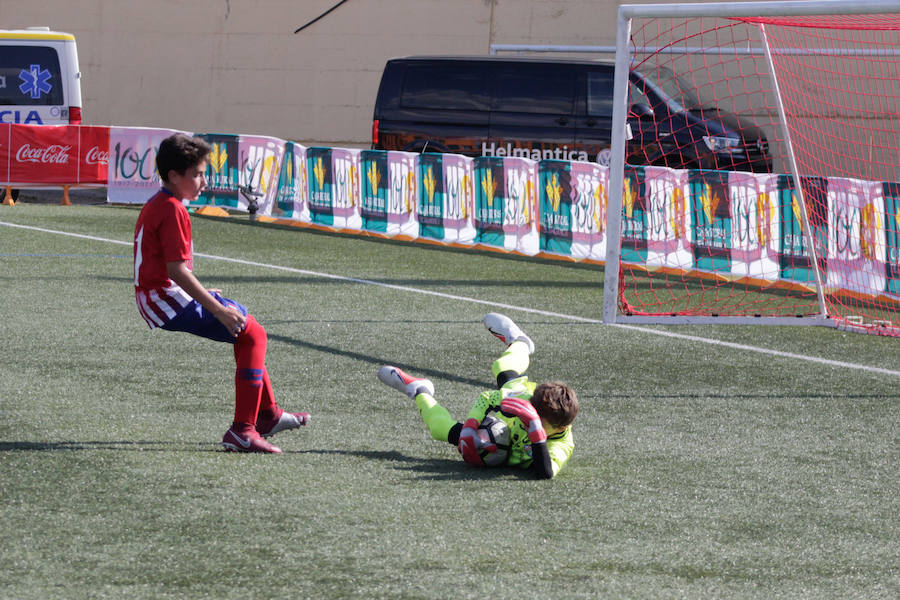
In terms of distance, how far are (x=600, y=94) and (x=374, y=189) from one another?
147 inches

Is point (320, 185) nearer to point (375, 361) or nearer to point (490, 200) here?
point (490, 200)

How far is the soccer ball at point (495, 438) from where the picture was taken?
17.6 feet

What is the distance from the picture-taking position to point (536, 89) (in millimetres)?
19047

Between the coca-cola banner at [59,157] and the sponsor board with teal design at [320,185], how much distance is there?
4060 mm

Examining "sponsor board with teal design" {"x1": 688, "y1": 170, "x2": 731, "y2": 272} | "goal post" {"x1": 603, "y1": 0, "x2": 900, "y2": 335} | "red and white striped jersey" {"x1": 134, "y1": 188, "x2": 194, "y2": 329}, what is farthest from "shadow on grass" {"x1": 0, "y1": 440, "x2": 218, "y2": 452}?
"sponsor board with teal design" {"x1": 688, "y1": 170, "x2": 731, "y2": 272}

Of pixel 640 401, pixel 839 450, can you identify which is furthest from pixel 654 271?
pixel 839 450

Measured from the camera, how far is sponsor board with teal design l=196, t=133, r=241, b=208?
19484 mm

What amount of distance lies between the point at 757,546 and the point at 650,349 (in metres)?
4.66

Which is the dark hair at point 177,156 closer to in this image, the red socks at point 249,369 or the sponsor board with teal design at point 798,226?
the red socks at point 249,369

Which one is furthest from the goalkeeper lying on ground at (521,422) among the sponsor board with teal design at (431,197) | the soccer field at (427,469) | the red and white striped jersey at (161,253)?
the sponsor board with teal design at (431,197)

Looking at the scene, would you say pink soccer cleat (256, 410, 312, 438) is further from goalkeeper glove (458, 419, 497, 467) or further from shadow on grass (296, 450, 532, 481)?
goalkeeper glove (458, 419, 497, 467)

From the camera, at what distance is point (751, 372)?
8.22m

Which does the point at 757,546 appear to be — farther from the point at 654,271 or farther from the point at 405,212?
the point at 405,212

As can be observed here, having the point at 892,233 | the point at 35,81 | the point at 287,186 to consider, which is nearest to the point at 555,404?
the point at 892,233
